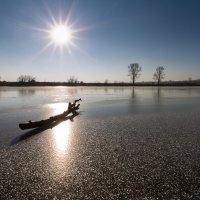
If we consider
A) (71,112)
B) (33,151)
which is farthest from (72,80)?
(33,151)

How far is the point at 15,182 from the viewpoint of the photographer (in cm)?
440

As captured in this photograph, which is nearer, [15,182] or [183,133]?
[15,182]

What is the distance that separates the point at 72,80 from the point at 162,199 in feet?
468

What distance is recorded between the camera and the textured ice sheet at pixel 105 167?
4.02 metres

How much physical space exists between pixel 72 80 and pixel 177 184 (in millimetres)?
142180

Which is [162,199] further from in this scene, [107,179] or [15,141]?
[15,141]

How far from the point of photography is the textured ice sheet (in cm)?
402

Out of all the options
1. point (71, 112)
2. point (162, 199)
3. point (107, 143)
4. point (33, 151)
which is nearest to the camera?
point (162, 199)

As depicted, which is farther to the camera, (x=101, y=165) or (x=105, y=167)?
(x=101, y=165)

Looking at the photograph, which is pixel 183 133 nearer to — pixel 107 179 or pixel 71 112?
pixel 107 179

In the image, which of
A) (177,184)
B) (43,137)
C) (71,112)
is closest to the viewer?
(177,184)

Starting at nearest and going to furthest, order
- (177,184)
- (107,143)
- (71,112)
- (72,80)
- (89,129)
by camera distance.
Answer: (177,184) < (107,143) < (89,129) < (71,112) < (72,80)

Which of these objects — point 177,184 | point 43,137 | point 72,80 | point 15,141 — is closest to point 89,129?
point 43,137

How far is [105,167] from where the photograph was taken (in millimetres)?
5125
